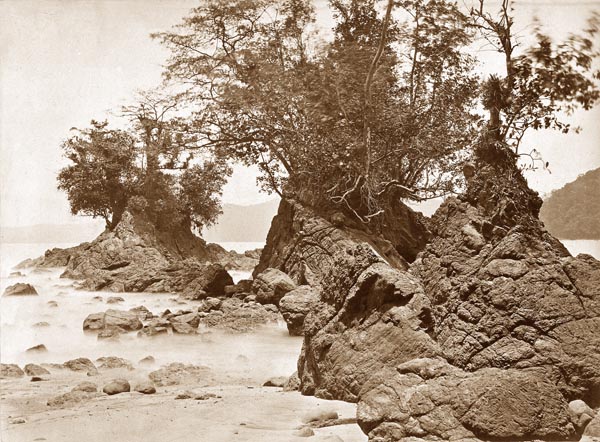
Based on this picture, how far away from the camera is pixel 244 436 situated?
4.55 m

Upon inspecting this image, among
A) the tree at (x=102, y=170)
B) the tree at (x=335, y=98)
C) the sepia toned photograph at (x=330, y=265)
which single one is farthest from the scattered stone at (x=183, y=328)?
the tree at (x=102, y=170)

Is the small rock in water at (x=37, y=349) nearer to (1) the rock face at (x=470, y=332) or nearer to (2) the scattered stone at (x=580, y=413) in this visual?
(1) the rock face at (x=470, y=332)

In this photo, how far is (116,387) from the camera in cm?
638

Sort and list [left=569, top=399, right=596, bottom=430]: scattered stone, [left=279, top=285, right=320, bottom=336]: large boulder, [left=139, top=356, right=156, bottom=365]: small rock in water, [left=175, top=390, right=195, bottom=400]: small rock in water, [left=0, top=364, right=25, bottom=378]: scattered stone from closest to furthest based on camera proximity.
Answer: [left=569, top=399, right=596, bottom=430]: scattered stone < [left=175, top=390, right=195, bottom=400]: small rock in water < [left=0, top=364, right=25, bottom=378]: scattered stone < [left=139, top=356, right=156, bottom=365]: small rock in water < [left=279, top=285, right=320, bottom=336]: large boulder

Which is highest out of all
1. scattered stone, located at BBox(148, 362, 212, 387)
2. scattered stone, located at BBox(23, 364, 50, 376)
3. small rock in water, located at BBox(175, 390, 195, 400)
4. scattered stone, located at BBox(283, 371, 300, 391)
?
A: scattered stone, located at BBox(283, 371, 300, 391)

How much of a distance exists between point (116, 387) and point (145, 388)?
0.99 ft

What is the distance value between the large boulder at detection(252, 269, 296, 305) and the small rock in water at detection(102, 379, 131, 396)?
6.32m

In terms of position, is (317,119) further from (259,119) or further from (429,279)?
(429,279)

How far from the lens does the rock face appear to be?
4223 mm

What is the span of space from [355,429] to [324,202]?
10.6m

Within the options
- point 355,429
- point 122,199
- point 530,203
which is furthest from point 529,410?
point 122,199

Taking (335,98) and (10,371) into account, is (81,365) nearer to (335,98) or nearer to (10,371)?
(10,371)

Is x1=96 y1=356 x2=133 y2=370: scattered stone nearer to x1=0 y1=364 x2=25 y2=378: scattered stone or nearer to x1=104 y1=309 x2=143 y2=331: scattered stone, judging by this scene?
x1=0 y1=364 x2=25 y2=378: scattered stone

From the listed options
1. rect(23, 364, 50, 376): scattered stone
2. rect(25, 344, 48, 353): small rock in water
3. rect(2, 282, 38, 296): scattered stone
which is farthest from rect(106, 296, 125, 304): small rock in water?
rect(23, 364, 50, 376): scattered stone
